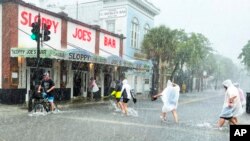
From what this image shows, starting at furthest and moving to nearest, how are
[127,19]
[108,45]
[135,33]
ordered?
1. [135,33]
2. [127,19]
3. [108,45]

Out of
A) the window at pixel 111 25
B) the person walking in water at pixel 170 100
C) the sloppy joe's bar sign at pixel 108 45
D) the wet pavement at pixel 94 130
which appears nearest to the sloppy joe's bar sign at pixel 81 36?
the sloppy joe's bar sign at pixel 108 45

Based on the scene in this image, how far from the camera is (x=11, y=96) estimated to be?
1864 centimetres

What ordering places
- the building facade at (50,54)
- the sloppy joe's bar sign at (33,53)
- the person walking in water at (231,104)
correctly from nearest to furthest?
the person walking in water at (231,104), the sloppy joe's bar sign at (33,53), the building facade at (50,54)

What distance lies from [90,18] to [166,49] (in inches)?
321

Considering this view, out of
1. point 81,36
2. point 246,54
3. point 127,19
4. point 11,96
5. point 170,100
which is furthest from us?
point 246,54

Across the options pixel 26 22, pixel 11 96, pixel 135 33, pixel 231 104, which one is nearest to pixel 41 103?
pixel 11 96

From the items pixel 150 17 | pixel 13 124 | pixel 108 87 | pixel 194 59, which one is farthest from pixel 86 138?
pixel 194 59

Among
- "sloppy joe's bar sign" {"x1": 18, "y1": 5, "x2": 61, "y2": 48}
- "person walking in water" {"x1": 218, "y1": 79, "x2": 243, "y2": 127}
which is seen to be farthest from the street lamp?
"person walking in water" {"x1": 218, "y1": 79, "x2": 243, "y2": 127}

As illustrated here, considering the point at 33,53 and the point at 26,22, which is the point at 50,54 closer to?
the point at 33,53

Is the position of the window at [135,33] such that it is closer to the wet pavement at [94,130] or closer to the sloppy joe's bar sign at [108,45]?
the sloppy joe's bar sign at [108,45]

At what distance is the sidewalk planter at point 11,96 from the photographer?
18594 mm

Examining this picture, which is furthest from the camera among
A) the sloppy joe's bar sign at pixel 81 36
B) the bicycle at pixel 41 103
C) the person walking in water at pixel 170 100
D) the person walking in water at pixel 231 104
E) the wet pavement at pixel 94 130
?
the sloppy joe's bar sign at pixel 81 36

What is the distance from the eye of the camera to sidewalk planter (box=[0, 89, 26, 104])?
1859 centimetres

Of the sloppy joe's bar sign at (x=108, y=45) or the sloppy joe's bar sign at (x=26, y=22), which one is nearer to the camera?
the sloppy joe's bar sign at (x=26, y=22)
